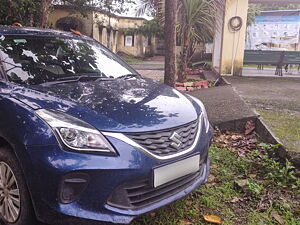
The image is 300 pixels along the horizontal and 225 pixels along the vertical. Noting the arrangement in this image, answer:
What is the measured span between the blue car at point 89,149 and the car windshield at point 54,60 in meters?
0.02

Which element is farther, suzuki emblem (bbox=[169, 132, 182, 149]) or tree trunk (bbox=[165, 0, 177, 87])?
tree trunk (bbox=[165, 0, 177, 87])

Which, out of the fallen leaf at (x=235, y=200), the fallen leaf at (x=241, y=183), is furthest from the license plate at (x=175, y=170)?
the fallen leaf at (x=241, y=183)

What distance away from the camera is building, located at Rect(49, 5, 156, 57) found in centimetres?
1788

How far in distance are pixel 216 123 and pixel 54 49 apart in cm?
257

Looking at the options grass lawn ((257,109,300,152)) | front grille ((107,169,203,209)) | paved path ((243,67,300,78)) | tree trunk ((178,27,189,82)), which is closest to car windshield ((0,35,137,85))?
front grille ((107,169,203,209))

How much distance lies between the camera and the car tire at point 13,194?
2025 millimetres

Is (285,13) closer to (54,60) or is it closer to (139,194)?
(54,60)

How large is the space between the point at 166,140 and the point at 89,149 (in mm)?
556

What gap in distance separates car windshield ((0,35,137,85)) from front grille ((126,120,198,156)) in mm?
1158

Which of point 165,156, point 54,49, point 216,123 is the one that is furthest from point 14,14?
point 165,156

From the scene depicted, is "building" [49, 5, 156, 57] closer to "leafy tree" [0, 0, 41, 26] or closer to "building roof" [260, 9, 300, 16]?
"leafy tree" [0, 0, 41, 26]

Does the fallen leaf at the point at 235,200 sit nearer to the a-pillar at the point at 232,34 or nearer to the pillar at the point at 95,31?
the a-pillar at the point at 232,34

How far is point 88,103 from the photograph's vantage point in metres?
2.26

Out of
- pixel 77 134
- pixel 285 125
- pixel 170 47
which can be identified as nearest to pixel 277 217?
pixel 77 134
